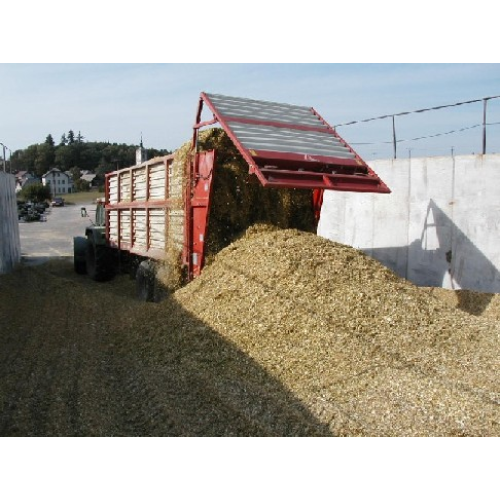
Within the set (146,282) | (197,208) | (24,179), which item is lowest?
(146,282)

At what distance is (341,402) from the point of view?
452 centimetres

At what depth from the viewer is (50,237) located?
2720 centimetres

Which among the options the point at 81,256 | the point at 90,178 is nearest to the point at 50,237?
the point at 81,256

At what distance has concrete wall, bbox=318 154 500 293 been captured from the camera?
8.94 metres

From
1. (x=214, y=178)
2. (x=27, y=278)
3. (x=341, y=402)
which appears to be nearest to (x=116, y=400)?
(x=341, y=402)

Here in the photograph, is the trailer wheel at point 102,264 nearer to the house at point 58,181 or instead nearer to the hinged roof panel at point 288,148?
the hinged roof panel at point 288,148

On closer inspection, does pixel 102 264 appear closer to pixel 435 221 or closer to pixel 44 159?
pixel 435 221

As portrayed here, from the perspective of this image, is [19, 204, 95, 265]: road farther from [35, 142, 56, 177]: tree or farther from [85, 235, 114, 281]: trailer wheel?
[35, 142, 56, 177]: tree

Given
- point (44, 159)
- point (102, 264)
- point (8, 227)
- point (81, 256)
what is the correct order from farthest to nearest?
point (44, 159) < point (8, 227) < point (81, 256) < point (102, 264)

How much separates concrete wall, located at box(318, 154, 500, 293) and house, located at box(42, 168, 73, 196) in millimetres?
83686

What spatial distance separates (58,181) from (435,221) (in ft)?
289

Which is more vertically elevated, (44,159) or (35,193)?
(44,159)

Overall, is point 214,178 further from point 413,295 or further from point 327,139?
point 413,295

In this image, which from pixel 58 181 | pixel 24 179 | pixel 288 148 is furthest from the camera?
pixel 24 179
